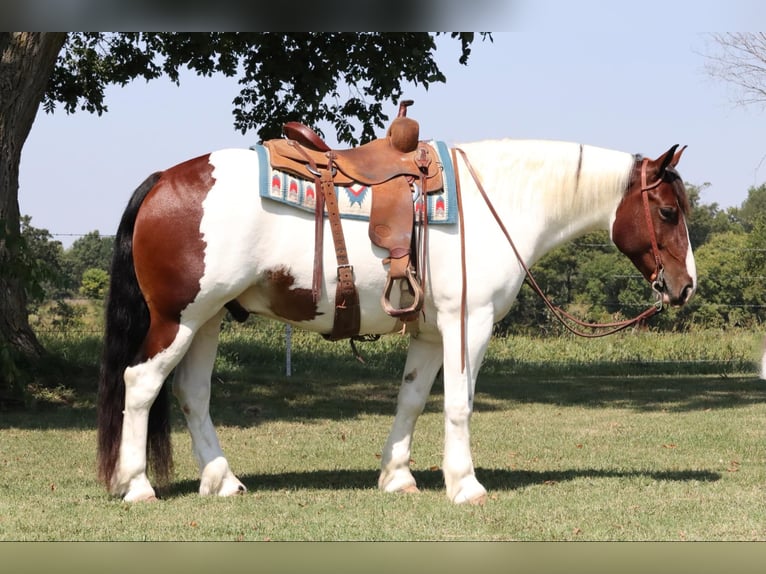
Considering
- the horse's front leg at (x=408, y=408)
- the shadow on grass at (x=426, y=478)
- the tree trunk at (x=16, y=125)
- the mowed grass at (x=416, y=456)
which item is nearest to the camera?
the mowed grass at (x=416, y=456)

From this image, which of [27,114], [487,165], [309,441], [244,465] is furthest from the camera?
[27,114]

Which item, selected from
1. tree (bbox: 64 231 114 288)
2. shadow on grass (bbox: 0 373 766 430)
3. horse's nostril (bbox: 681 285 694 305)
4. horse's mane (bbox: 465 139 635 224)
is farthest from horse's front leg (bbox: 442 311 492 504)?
tree (bbox: 64 231 114 288)

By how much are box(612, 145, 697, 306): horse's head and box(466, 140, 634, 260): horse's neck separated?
10 centimetres

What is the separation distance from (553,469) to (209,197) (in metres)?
3.29

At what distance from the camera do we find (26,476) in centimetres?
668

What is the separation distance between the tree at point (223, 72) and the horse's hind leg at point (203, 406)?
590 cm

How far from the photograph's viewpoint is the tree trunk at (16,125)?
35.3 ft

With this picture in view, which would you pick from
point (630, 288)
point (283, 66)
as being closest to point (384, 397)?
point (283, 66)

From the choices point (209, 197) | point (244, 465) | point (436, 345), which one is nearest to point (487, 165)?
point (436, 345)

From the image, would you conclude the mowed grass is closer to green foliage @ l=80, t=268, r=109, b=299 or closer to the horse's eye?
the horse's eye

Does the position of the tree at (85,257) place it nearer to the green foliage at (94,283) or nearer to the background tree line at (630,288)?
the green foliage at (94,283)

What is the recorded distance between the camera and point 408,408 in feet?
18.9

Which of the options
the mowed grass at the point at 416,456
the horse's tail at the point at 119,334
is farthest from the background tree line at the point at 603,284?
the horse's tail at the point at 119,334
